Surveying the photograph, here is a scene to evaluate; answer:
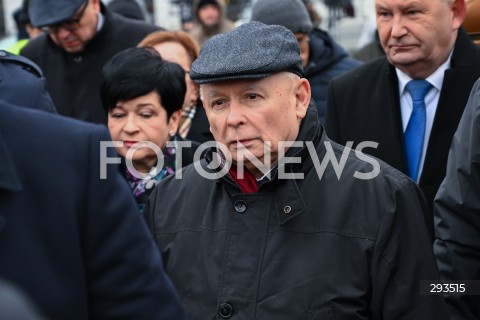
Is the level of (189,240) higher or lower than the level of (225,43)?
lower

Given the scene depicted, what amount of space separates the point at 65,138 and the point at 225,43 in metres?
1.33

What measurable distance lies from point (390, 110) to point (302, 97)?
1.38m

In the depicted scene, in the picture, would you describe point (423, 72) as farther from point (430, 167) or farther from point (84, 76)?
point (84, 76)

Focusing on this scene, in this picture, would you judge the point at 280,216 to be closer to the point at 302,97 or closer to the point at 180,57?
the point at 302,97

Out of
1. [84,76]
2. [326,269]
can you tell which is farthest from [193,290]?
[84,76]

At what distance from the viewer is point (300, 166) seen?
135 inches

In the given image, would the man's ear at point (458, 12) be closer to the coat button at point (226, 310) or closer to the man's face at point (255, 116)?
the man's face at point (255, 116)

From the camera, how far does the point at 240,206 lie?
343 cm

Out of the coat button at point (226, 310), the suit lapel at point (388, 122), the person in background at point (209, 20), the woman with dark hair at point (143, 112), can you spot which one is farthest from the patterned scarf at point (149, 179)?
the person in background at point (209, 20)

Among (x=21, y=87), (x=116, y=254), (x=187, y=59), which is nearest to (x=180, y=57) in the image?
(x=187, y=59)

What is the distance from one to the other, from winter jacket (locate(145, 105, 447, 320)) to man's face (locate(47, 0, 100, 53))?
3.10 metres

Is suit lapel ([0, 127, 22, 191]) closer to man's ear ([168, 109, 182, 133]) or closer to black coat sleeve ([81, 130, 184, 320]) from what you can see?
black coat sleeve ([81, 130, 184, 320])

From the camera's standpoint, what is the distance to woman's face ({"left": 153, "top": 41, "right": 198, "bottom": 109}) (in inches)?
227

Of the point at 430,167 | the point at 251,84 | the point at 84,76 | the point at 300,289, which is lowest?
the point at 84,76
